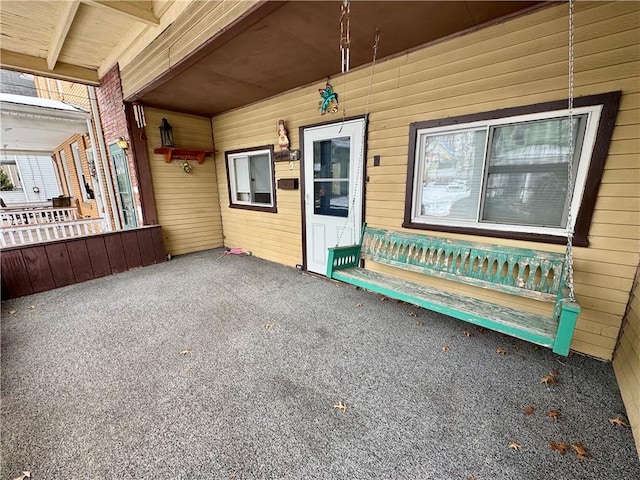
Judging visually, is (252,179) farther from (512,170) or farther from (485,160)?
(512,170)

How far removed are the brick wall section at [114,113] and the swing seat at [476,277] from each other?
13.4ft

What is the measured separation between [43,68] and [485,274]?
715cm

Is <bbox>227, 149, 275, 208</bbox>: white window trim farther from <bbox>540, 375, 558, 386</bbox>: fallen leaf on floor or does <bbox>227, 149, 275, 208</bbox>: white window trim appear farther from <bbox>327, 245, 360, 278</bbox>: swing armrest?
<bbox>540, 375, 558, 386</bbox>: fallen leaf on floor

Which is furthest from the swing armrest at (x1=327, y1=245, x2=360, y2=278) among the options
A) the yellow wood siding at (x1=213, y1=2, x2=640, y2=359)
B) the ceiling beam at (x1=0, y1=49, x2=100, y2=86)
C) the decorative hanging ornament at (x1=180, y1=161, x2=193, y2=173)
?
the ceiling beam at (x1=0, y1=49, x2=100, y2=86)

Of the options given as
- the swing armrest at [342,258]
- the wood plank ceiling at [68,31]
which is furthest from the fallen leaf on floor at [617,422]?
the wood plank ceiling at [68,31]

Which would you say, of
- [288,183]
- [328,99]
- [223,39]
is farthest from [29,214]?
[328,99]

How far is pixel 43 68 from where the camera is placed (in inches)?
166

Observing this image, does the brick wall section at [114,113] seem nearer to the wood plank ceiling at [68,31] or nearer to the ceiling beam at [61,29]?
the wood plank ceiling at [68,31]

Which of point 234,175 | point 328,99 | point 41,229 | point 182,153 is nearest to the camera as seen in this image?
point 328,99

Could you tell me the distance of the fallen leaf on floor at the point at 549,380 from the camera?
1877mm

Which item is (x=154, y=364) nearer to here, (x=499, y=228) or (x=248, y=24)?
(x=248, y=24)

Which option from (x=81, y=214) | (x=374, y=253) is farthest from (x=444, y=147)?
(x=81, y=214)

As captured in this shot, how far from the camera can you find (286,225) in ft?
14.6

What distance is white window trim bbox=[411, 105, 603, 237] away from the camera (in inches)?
76.2
